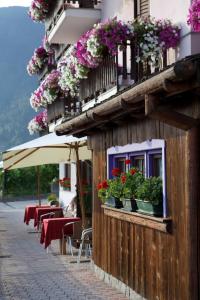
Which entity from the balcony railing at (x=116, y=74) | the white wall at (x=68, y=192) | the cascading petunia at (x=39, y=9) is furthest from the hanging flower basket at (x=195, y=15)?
the white wall at (x=68, y=192)

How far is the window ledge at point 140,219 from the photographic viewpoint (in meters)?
7.61

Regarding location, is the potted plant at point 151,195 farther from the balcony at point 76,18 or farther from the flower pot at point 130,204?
the balcony at point 76,18

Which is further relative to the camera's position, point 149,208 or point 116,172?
point 116,172

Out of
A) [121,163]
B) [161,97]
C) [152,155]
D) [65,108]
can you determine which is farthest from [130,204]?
[65,108]

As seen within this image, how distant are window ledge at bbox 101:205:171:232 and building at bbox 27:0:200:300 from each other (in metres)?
0.01

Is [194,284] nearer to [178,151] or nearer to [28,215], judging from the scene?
[178,151]

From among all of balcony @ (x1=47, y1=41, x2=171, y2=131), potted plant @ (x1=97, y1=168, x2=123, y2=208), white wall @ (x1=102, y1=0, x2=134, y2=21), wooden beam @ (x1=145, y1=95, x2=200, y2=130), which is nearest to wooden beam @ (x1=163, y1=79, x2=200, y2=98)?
wooden beam @ (x1=145, y1=95, x2=200, y2=130)

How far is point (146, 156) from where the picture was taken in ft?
28.6

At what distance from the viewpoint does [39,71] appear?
86.5ft

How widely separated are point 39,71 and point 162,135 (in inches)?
747

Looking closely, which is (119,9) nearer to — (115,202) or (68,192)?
(115,202)

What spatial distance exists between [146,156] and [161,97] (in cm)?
187

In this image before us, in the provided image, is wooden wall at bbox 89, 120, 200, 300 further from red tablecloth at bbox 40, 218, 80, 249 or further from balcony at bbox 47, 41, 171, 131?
red tablecloth at bbox 40, 218, 80, 249

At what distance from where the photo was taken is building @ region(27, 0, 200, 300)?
6.82 metres
